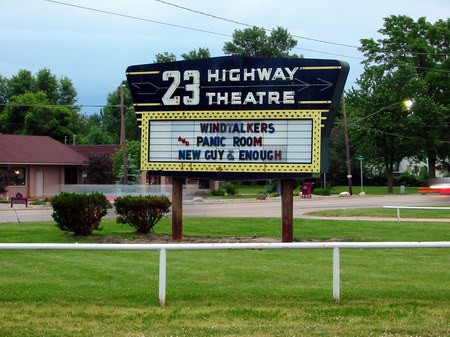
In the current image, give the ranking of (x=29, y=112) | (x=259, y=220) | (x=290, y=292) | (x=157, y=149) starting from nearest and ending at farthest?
(x=290, y=292), (x=157, y=149), (x=259, y=220), (x=29, y=112)

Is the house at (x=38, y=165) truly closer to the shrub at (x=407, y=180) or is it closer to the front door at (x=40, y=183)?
the front door at (x=40, y=183)

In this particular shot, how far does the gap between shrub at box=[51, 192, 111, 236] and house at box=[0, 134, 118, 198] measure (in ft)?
112

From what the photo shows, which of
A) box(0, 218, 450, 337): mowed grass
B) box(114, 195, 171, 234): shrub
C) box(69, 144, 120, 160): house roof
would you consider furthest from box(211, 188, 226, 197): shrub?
box(0, 218, 450, 337): mowed grass

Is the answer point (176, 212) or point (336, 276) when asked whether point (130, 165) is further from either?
point (336, 276)

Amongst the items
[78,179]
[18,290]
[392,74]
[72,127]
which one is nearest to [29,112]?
[72,127]

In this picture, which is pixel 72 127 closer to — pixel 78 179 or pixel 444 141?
pixel 78 179

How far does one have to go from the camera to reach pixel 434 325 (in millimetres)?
8266

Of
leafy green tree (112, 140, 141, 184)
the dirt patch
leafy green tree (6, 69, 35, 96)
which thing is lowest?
the dirt patch

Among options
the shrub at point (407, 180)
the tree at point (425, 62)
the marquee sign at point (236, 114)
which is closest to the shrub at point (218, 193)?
the tree at point (425, 62)

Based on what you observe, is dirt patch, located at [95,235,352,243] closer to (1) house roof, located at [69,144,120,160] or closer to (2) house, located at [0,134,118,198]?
(2) house, located at [0,134,118,198]

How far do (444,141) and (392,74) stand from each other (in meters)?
8.05

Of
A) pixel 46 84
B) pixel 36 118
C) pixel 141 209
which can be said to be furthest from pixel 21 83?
pixel 141 209

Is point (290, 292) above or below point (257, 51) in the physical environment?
below

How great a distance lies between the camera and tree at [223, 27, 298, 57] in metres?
91.1
